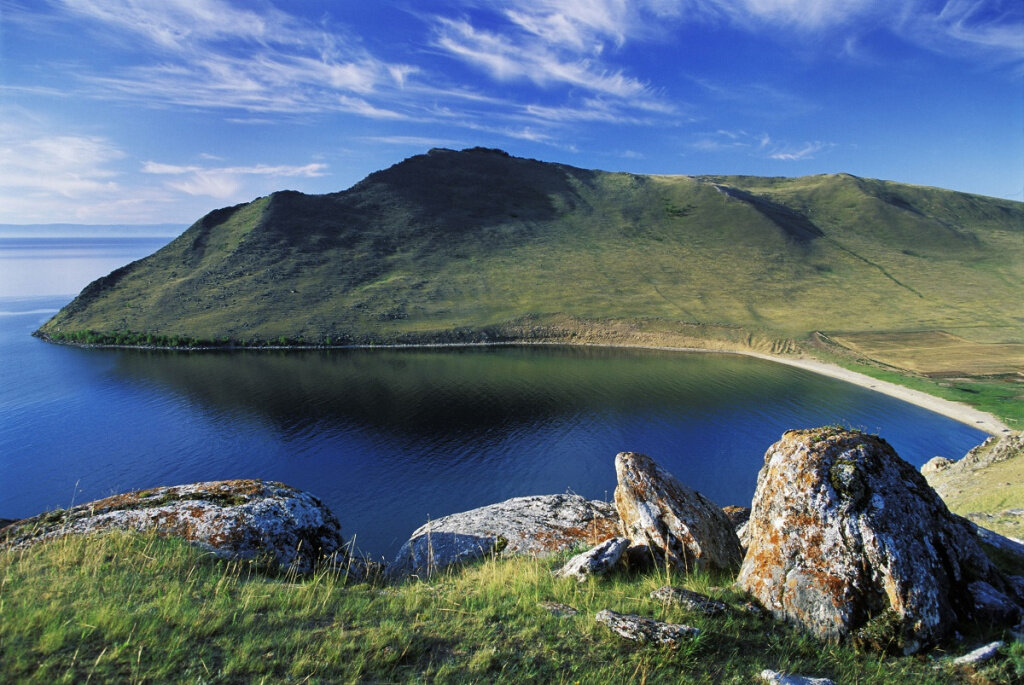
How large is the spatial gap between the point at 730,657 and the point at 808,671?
3.22 ft

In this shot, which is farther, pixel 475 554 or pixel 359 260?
pixel 359 260

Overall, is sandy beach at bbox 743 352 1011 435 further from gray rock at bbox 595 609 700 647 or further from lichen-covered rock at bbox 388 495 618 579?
gray rock at bbox 595 609 700 647

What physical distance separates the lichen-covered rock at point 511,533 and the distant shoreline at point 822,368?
59.6m

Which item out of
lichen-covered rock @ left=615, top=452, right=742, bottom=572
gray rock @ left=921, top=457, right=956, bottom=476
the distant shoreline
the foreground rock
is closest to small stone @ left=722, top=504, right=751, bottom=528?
lichen-covered rock @ left=615, top=452, right=742, bottom=572

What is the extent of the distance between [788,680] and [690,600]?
1524 mm

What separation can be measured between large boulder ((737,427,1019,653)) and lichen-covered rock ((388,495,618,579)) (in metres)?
4.65

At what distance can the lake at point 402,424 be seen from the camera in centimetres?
3853

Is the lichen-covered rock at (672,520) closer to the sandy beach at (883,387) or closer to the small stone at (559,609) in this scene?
the small stone at (559,609)

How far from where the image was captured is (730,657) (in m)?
6.56

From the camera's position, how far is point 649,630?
6.60m

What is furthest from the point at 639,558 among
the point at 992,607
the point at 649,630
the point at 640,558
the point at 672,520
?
the point at 992,607

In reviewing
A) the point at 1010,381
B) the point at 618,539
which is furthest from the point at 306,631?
the point at 1010,381

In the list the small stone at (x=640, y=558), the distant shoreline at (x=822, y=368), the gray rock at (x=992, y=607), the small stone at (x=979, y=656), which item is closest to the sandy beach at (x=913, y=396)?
the distant shoreline at (x=822, y=368)

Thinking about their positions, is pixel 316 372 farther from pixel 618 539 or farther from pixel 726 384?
pixel 618 539
